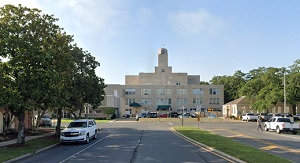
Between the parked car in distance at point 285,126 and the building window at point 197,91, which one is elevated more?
the building window at point 197,91

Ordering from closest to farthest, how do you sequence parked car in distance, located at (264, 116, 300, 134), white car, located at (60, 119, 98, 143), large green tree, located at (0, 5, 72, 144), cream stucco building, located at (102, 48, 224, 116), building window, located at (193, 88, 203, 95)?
large green tree, located at (0, 5, 72, 144)
white car, located at (60, 119, 98, 143)
parked car in distance, located at (264, 116, 300, 134)
cream stucco building, located at (102, 48, 224, 116)
building window, located at (193, 88, 203, 95)

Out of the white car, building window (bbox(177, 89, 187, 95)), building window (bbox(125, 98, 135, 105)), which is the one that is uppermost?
building window (bbox(177, 89, 187, 95))

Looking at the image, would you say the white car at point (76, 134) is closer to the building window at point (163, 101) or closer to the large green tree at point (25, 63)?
the large green tree at point (25, 63)

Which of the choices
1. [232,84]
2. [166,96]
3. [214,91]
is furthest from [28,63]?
[232,84]

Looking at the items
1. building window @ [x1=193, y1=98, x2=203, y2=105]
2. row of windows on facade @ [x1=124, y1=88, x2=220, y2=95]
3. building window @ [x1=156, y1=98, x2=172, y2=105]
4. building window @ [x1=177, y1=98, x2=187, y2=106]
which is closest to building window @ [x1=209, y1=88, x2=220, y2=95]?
row of windows on facade @ [x1=124, y1=88, x2=220, y2=95]

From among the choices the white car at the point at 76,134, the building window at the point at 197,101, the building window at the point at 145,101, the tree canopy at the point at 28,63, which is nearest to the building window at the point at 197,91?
the building window at the point at 197,101

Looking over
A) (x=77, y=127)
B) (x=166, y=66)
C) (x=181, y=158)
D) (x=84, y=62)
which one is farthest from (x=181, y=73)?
(x=181, y=158)

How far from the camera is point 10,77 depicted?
2059 centimetres

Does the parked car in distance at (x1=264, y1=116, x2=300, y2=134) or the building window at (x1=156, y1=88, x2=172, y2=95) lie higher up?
the building window at (x1=156, y1=88, x2=172, y2=95)

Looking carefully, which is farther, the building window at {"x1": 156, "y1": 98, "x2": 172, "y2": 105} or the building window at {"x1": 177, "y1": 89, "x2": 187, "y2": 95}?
the building window at {"x1": 177, "y1": 89, "x2": 187, "y2": 95}

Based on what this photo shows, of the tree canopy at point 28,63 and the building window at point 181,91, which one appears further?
the building window at point 181,91

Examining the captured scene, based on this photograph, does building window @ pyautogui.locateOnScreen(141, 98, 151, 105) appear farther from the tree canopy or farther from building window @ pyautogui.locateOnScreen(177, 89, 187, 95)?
the tree canopy

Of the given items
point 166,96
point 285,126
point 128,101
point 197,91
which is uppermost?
point 197,91

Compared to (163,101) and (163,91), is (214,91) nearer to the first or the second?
(163,91)
